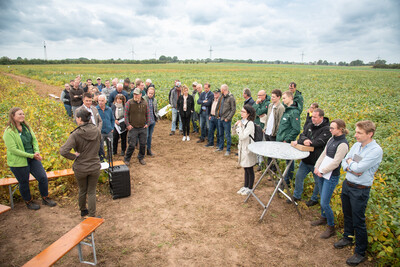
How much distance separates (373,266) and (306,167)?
206 cm

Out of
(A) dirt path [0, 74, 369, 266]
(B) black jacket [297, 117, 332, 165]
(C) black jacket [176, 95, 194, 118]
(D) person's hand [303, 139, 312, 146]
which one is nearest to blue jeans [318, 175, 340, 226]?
(A) dirt path [0, 74, 369, 266]

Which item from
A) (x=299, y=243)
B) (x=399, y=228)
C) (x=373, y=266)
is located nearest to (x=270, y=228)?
(x=299, y=243)

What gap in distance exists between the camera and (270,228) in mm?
4660

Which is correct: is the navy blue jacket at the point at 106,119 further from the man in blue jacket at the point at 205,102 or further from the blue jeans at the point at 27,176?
the man in blue jacket at the point at 205,102

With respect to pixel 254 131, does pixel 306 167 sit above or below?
below

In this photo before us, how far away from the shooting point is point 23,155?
4.68 m

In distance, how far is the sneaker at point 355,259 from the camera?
3680 mm

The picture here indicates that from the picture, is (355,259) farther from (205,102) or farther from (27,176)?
(205,102)

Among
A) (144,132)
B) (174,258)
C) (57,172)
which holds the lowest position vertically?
(174,258)

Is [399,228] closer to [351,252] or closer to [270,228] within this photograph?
[351,252]

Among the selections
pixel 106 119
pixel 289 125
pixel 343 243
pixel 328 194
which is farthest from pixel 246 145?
pixel 106 119

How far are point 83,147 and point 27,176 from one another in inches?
71.3

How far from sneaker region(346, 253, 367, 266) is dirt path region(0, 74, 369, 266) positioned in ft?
0.42

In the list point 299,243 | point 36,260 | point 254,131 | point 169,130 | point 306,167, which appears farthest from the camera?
point 169,130
